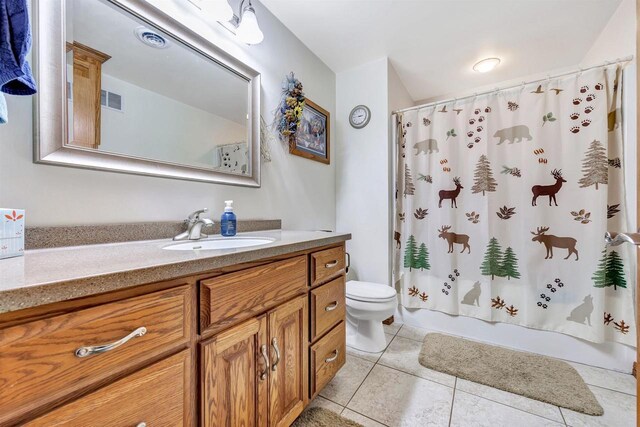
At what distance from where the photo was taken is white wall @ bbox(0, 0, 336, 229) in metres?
0.80

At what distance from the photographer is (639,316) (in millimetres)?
718

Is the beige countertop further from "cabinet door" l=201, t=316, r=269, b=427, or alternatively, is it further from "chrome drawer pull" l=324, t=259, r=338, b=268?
"chrome drawer pull" l=324, t=259, r=338, b=268

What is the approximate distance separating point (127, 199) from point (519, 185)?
2.40m

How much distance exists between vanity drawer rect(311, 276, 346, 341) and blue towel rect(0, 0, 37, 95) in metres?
1.11

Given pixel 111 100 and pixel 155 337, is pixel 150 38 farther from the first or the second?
pixel 155 337

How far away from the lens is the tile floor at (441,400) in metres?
1.24

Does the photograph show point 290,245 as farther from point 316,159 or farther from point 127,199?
point 316,159

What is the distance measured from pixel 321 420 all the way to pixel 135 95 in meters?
1.66

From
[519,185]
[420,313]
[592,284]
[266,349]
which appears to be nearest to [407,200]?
[519,185]

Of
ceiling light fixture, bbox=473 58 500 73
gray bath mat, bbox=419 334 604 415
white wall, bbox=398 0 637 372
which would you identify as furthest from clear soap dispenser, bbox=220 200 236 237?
ceiling light fixture, bbox=473 58 500 73

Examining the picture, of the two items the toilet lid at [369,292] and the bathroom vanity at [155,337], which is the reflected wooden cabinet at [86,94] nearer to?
the bathroom vanity at [155,337]

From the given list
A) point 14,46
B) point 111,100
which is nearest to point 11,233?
point 14,46

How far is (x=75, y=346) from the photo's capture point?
472mm

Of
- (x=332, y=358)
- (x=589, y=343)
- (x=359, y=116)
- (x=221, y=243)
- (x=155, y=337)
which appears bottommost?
(x=589, y=343)
